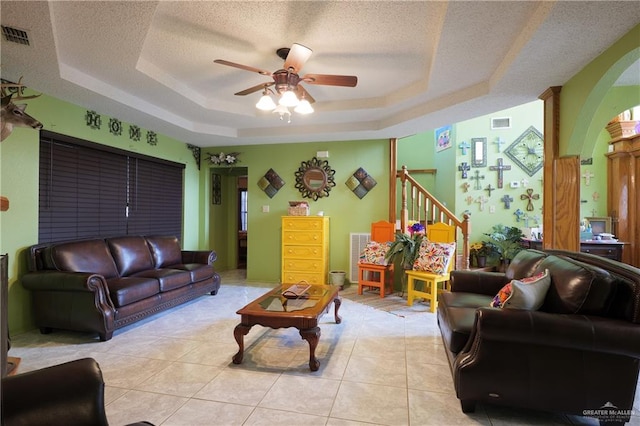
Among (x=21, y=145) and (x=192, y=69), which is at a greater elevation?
(x=192, y=69)

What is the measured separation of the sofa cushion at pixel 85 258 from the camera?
125 inches

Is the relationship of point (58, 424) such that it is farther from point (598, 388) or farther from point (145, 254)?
point (145, 254)

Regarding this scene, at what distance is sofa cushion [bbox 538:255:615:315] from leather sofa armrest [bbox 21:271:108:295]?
3.61 meters

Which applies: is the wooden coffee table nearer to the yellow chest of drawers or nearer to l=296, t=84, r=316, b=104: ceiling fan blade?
l=296, t=84, r=316, b=104: ceiling fan blade

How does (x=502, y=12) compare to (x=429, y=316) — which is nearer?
(x=502, y=12)

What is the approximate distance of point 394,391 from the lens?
2.14 metres

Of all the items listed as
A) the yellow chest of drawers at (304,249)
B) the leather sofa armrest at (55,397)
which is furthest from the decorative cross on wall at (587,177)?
the leather sofa armrest at (55,397)

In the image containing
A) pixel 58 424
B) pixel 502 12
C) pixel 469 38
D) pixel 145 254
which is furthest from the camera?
pixel 145 254

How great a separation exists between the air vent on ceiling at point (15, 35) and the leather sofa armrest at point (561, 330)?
354 centimetres

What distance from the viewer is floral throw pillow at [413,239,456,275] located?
398 cm

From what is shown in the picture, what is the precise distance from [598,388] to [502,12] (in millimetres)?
2289

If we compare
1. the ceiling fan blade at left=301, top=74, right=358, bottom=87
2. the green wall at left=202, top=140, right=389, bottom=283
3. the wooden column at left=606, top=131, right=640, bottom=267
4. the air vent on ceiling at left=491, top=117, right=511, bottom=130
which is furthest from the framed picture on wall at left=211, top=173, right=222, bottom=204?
the wooden column at left=606, top=131, right=640, bottom=267

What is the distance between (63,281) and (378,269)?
12.0ft

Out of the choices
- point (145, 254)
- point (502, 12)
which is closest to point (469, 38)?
point (502, 12)
